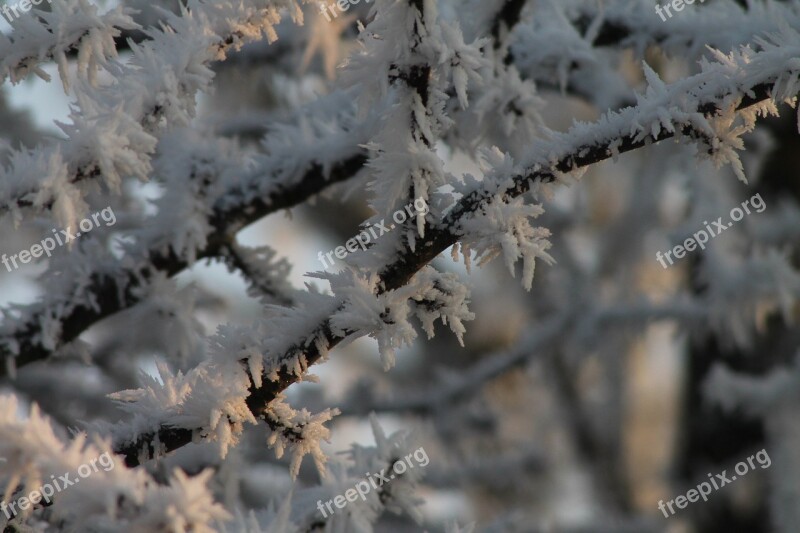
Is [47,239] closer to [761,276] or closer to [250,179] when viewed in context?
[250,179]

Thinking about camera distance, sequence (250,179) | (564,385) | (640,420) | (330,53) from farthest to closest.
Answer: (640,420) → (564,385) → (330,53) → (250,179)

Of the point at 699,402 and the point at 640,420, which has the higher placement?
the point at 699,402

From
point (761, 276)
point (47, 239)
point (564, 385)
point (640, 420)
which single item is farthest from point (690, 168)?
point (640, 420)

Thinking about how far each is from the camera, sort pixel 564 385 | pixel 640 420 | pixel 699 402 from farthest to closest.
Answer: pixel 640 420 < pixel 564 385 < pixel 699 402

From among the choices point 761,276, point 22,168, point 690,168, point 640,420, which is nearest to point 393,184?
point 22,168

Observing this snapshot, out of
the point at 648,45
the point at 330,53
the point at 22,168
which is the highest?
the point at 330,53

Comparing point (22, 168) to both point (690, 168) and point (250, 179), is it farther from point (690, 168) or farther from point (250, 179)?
point (690, 168)

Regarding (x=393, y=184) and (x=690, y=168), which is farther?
(x=690, y=168)

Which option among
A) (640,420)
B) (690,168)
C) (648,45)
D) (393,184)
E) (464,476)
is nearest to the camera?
(393,184)

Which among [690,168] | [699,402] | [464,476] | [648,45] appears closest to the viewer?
[648,45]
